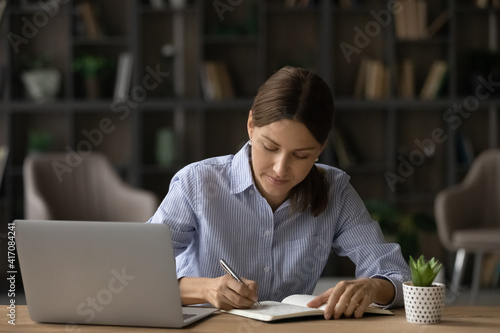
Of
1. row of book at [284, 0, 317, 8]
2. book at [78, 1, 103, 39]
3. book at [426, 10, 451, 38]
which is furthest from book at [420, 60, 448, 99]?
book at [78, 1, 103, 39]

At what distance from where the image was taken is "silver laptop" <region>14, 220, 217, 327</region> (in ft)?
4.59

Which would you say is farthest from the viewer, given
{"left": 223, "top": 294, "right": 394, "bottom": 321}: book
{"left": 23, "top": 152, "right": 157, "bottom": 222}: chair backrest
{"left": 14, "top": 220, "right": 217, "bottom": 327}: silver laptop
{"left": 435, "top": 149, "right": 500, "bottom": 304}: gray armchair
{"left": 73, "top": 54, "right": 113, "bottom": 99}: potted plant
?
{"left": 73, "top": 54, "right": 113, "bottom": 99}: potted plant

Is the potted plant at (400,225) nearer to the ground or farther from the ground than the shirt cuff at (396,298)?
nearer to the ground

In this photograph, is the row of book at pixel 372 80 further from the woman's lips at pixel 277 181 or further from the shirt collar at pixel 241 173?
the woman's lips at pixel 277 181

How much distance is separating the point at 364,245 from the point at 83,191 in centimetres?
269

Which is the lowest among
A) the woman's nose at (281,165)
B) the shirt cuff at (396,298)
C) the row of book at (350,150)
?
the row of book at (350,150)

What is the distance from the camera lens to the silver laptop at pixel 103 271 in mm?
1398

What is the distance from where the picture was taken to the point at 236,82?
17.2ft

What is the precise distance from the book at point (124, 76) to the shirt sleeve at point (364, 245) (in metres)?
3.25

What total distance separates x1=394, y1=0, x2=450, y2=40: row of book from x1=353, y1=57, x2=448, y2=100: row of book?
0.18 meters

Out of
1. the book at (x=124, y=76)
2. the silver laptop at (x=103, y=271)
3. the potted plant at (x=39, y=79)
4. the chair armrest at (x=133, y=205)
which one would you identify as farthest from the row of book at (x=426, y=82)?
the silver laptop at (x=103, y=271)

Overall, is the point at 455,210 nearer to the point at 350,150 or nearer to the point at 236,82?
the point at 350,150

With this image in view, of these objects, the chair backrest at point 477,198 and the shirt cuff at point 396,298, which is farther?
the chair backrest at point 477,198

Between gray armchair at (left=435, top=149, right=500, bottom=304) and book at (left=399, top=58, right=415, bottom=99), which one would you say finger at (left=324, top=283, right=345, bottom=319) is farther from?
book at (left=399, top=58, right=415, bottom=99)
